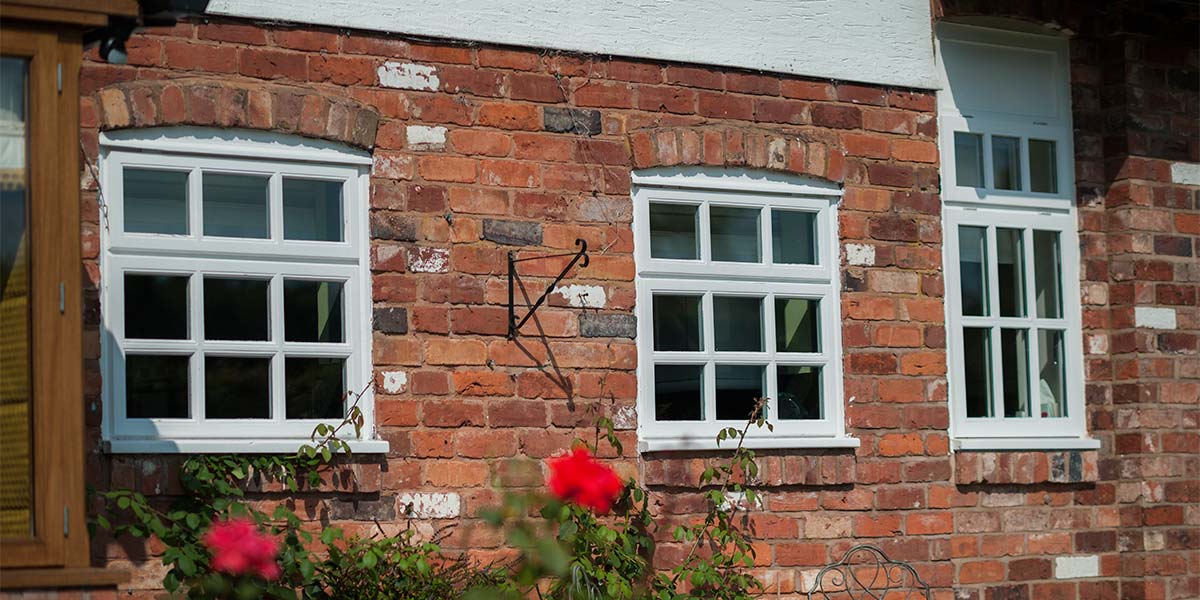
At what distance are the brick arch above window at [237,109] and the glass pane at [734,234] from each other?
5.56 feet

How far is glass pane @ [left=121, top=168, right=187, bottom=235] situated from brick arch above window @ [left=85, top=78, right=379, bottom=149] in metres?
0.21

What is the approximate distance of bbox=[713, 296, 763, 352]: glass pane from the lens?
732 cm

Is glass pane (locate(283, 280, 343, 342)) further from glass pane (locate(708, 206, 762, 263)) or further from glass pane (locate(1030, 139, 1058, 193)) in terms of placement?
glass pane (locate(1030, 139, 1058, 193))

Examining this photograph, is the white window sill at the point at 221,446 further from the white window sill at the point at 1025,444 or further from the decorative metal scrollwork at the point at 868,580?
the white window sill at the point at 1025,444

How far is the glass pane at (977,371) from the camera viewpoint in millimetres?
7965

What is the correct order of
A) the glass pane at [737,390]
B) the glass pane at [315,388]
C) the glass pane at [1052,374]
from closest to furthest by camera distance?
the glass pane at [315,388], the glass pane at [737,390], the glass pane at [1052,374]

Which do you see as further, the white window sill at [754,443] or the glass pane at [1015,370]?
the glass pane at [1015,370]

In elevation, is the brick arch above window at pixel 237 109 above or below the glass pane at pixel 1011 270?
above

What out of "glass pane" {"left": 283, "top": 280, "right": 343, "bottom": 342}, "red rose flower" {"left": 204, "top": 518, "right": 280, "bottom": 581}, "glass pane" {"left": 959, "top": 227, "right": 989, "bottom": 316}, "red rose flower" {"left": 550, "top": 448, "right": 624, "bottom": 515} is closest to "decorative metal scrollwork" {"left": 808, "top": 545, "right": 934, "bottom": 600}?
"glass pane" {"left": 959, "top": 227, "right": 989, "bottom": 316}

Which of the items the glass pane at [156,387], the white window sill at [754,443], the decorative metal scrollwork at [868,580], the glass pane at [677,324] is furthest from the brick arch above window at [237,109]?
the decorative metal scrollwork at [868,580]

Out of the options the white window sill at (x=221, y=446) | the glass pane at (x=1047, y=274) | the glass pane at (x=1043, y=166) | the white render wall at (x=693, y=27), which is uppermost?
the white render wall at (x=693, y=27)

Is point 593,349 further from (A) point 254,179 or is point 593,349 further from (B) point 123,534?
(B) point 123,534

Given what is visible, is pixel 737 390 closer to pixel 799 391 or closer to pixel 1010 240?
pixel 799 391

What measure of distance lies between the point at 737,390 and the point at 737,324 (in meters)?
0.31
